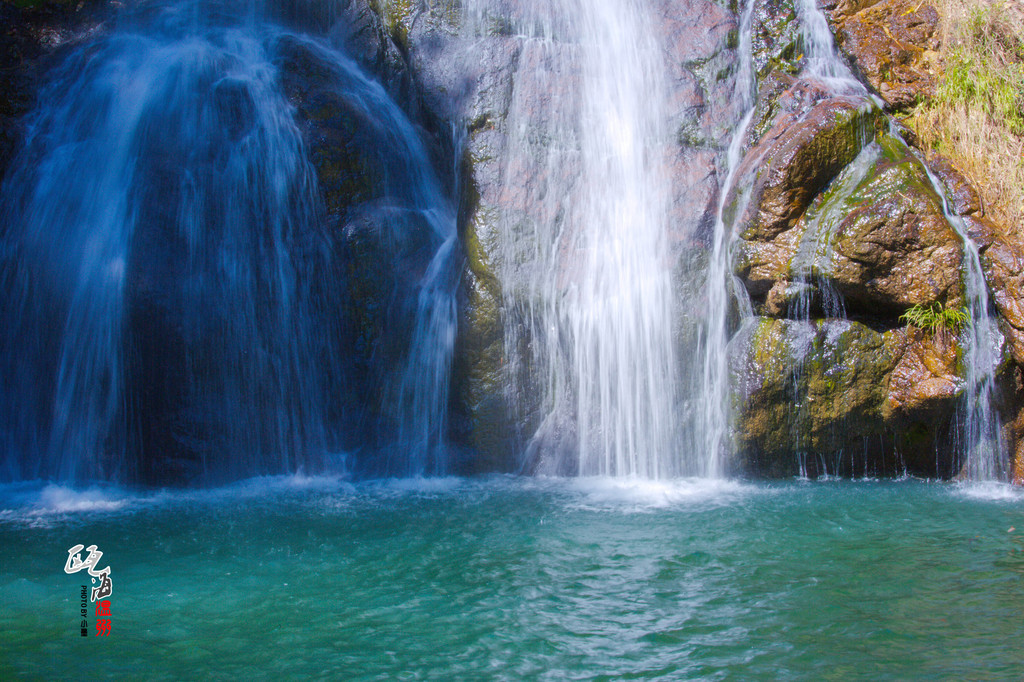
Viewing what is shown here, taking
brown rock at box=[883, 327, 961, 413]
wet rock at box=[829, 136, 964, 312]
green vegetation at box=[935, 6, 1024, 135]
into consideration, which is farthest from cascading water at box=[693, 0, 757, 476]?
green vegetation at box=[935, 6, 1024, 135]

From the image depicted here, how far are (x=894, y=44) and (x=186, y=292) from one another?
27.2 ft

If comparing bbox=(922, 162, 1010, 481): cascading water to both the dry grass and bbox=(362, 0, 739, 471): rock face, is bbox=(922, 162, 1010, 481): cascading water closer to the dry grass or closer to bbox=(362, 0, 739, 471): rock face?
the dry grass

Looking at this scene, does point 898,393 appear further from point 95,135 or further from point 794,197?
point 95,135

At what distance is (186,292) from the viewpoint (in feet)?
26.9

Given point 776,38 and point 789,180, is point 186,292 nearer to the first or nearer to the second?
point 789,180

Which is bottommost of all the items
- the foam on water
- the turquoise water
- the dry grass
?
the turquoise water

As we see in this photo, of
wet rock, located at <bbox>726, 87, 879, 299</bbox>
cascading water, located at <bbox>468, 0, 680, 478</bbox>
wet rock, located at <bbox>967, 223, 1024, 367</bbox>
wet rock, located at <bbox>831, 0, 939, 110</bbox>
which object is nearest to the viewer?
wet rock, located at <bbox>967, 223, 1024, 367</bbox>

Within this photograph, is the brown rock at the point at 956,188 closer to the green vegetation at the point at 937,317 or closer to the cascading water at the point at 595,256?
the green vegetation at the point at 937,317

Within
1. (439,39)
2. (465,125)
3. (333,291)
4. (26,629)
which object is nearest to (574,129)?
(465,125)

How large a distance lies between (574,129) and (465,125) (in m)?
1.24

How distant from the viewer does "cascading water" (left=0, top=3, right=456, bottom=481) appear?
795cm

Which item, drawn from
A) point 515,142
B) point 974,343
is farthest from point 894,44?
point 515,142

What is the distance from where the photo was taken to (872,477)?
287 inches

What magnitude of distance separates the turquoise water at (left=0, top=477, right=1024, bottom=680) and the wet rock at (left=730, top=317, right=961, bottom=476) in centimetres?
41
